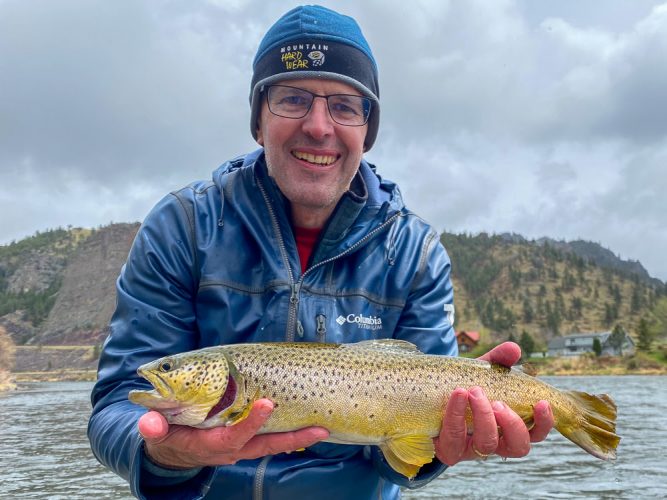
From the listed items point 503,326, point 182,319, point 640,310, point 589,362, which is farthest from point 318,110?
point 640,310

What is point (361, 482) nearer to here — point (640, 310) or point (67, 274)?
point (640, 310)

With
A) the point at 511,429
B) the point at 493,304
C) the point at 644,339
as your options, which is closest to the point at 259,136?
the point at 511,429

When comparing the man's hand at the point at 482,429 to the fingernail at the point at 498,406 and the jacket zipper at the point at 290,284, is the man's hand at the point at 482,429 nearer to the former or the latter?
the fingernail at the point at 498,406

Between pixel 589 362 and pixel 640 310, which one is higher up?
pixel 640 310

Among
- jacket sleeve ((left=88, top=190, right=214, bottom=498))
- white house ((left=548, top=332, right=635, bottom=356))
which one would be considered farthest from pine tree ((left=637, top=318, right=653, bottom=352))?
jacket sleeve ((left=88, top=190, right=214, bottom=498))

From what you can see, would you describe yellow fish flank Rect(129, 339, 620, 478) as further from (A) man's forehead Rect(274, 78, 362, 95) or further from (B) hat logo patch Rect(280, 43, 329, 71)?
(B) hat logo patch Rect(280, 43, 329, 71)

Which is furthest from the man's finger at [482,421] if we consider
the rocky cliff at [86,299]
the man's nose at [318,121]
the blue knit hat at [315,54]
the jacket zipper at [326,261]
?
the rocky cliff at [86,299]
